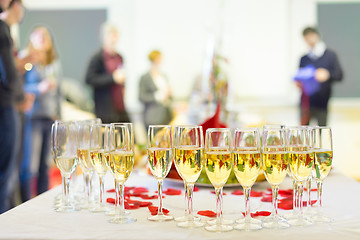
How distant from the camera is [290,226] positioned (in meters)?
0.97

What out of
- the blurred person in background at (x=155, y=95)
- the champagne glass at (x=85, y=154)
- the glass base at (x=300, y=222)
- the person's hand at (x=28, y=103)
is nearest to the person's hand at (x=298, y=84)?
the blurred person in background at (x=155, y=95)

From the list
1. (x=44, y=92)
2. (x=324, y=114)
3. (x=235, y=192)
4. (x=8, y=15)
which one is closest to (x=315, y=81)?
(x=324, y=114)

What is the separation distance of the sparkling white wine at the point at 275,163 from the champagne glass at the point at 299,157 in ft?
0.07

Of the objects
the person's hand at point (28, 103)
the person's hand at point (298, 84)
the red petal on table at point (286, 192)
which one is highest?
the person's hand at point (298, 84)

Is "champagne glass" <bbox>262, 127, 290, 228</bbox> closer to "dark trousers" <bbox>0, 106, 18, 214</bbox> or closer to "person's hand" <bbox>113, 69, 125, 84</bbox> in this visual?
"dark trousers" <bbox>0, 106, 18, 214</bbox>

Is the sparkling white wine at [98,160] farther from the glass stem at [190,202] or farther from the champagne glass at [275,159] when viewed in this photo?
the champagne glass at [275,159]

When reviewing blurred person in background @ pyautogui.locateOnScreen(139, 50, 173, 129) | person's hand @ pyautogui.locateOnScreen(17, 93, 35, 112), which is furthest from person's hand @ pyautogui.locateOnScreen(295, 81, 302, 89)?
person's hand @ pyautogui.locateOnScreen(17, 93, 35, 112)

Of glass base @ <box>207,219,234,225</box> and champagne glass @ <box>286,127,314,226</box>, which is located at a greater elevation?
champagne glass @ <box>286,127,314,226</box>

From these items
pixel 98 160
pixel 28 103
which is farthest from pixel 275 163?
pixel 28 103

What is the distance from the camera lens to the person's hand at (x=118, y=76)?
517cm

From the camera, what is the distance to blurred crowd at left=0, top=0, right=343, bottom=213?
258cm

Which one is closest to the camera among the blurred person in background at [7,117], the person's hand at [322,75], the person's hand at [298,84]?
the blurred person in background at [7,117]

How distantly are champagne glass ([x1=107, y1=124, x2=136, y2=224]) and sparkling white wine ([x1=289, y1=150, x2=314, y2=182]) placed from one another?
1.12ft

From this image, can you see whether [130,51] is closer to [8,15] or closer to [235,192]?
[8,15]
